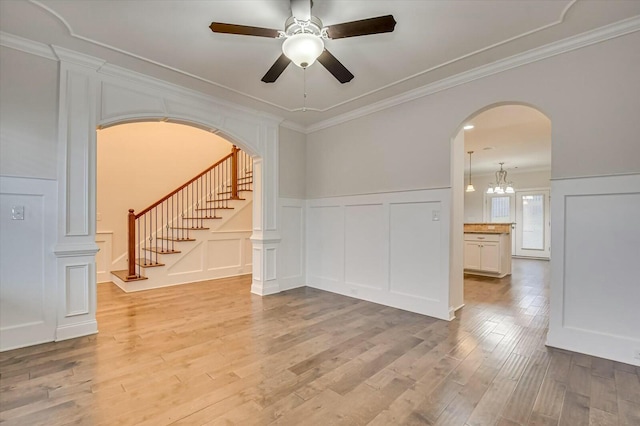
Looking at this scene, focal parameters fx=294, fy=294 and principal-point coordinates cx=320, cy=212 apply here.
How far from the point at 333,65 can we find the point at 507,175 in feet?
32.6

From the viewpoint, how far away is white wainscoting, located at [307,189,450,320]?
3660mm

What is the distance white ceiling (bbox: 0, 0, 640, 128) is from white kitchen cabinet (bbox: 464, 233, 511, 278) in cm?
398

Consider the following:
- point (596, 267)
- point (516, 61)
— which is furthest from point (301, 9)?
point (596, 267)

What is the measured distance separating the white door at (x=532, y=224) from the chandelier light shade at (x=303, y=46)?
10374mm

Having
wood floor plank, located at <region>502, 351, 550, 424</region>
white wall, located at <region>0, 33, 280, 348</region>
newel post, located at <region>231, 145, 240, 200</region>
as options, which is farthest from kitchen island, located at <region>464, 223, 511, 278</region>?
white wall, located at <region>0, 33, 280, 348</region>

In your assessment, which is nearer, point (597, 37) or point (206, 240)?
point (597, 37)

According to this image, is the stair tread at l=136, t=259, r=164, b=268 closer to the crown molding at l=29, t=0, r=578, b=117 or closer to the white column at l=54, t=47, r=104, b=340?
the white column at l=54, t=47, r=104, b=340

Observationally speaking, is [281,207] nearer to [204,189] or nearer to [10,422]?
[204,189]

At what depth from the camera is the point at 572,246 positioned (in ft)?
9.14

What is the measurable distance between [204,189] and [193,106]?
3.34 m

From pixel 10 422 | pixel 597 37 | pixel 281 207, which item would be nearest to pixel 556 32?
pixel 597 37

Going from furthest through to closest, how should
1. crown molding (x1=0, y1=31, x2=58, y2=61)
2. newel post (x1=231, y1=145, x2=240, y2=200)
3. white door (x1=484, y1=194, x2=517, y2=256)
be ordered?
1. white door (x1=484, y1=194, x2=517, y2=256)
2. newel post (x1=231, y1=145, x2=240, y2=200)
3. crown molding (x1=0, y1=31, x2=58, y2=61)

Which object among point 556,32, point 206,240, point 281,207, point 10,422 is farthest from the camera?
point 206,240

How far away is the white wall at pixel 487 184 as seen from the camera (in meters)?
9.57
